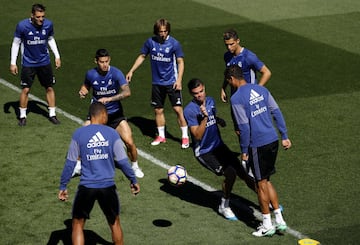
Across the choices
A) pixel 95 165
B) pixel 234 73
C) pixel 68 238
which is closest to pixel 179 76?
pixel 234 73

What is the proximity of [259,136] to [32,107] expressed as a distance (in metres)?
8.10

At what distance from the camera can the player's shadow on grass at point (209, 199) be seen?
48.0 feet

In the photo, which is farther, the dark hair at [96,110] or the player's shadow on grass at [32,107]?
the player's shadow on grass at [32,107]

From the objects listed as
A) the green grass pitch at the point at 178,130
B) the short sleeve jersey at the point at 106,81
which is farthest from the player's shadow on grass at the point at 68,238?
the short sleeve jersey at the point at 106,81

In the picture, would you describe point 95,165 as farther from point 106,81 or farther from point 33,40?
point 33,40

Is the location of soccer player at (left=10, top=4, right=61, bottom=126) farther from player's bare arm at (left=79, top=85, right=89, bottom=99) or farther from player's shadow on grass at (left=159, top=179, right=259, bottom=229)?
player's shadow on grass at (left=159, top=179, right=259, bottom=229)

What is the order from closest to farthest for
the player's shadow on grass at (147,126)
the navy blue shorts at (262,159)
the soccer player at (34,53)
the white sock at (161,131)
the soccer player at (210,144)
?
the navy blue shorts at (262,159) < the soccer player at (210,144) < the white sock at (161,131) < the player's shadow on grass at (147,126) < the soccer player at (34,53)

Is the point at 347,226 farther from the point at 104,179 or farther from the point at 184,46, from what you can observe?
the point at 184,46

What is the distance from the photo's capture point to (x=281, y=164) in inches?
657

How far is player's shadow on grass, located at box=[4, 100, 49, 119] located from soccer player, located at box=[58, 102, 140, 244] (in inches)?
296

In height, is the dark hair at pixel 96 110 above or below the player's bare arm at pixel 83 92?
above

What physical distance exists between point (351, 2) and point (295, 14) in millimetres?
2842

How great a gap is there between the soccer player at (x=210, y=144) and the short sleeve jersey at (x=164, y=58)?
3361 mm

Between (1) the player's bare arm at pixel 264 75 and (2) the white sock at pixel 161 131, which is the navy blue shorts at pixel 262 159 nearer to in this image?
(1) the player's bare arm at pixel 264 75
